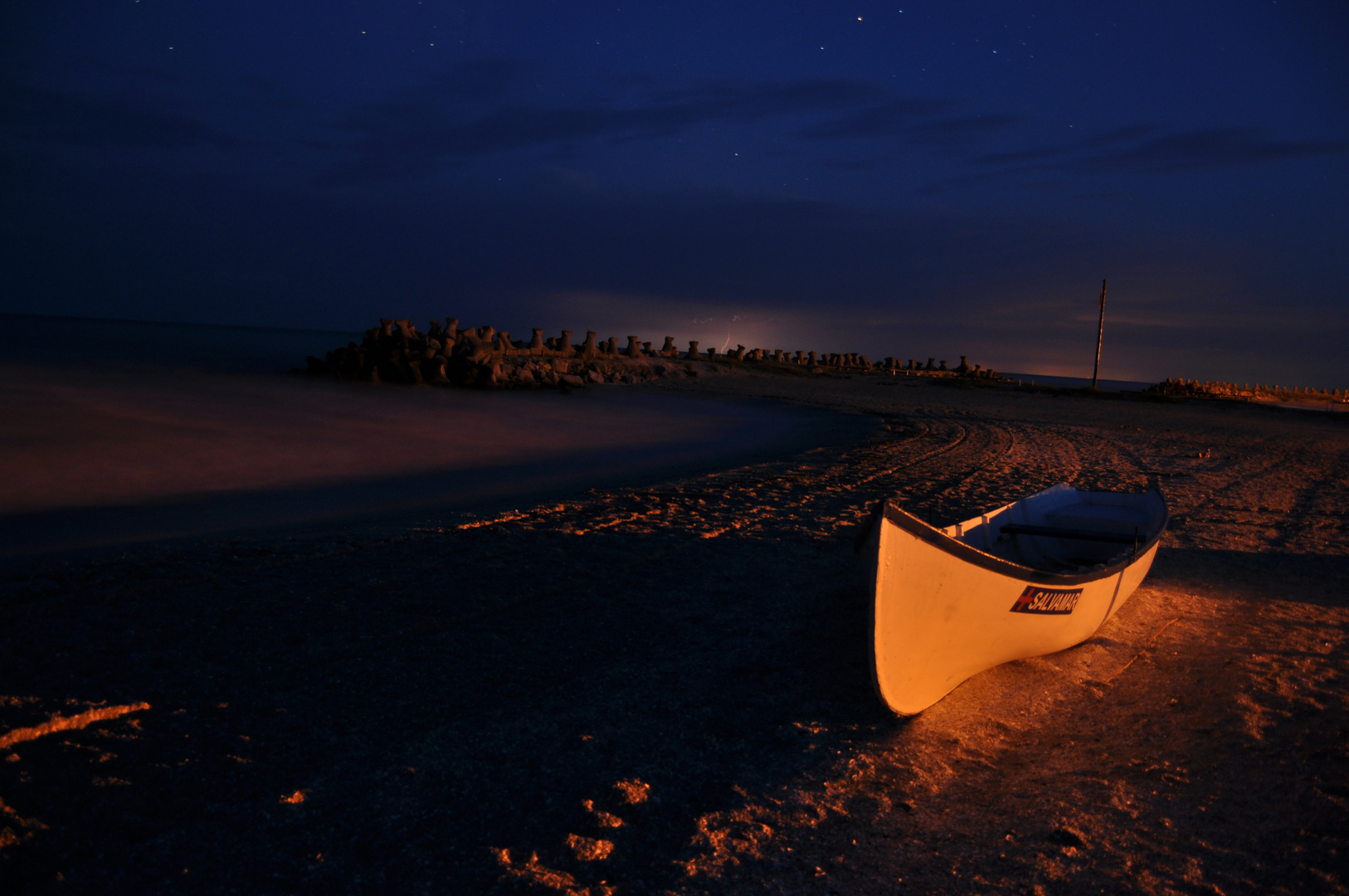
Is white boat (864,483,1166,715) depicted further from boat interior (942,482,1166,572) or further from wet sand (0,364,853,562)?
wet sand (0,364,853,562)

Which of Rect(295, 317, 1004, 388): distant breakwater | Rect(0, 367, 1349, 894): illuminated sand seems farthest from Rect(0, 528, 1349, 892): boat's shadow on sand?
Rect(295, 317, 1004, 388): distant breakwater

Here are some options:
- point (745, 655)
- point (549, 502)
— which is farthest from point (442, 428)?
point (745, 655)

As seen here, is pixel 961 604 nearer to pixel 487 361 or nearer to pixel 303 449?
pixel 303 449

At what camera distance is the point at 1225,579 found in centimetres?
661

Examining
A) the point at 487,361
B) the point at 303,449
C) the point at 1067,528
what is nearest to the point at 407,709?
the point at 1067,528

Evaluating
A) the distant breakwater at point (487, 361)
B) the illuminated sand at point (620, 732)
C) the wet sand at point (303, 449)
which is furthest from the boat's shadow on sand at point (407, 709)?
the distant breakwater at point (487, 361)

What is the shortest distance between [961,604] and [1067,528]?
3.55 meters

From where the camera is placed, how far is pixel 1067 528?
264 inches

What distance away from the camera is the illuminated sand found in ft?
9.04

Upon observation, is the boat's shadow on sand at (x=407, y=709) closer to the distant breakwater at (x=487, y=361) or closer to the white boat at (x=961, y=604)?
the white boat at (x=961, y=604)

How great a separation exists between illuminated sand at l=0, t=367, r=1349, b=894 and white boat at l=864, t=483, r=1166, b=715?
217 millimetres

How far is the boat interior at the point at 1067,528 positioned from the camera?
19.4 ft

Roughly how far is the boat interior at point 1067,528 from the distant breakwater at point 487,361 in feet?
66.4

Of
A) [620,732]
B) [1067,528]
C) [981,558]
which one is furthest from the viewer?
[1067,528]
